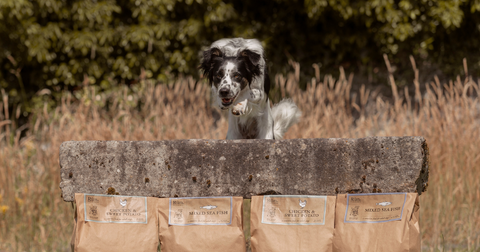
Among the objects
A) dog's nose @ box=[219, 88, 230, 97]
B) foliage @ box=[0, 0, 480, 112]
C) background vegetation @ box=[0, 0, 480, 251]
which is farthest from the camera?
foliage @ box=[0, 0, 480, 112]

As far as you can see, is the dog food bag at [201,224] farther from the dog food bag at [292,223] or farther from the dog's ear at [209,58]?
the dog's ear at [209,58]

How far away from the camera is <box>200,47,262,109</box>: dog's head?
1812 millimetres

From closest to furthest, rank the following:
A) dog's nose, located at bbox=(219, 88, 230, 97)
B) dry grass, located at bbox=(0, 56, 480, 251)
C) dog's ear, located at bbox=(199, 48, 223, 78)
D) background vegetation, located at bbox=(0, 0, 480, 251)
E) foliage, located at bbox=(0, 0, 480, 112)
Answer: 1. dog's nose, located at bbox=(219, 88, 230, 97)
2. dog's ear, located at bbox=(199, 48, 223, 78)
3. dry grass, located at bbox=(0, 56, 480, 251)
4. background vegetation, located at bbox=(0, 0, 480, 251)
5. foliage, located at bbox=(0, 0, 480, 112)

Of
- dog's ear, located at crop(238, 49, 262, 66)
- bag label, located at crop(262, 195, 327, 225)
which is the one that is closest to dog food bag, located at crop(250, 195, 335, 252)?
bag label, located at crop(262, 195, 327, 225)

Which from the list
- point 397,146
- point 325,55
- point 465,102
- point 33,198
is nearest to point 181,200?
point 397,146

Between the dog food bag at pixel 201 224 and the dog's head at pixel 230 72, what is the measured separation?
17.6 inches

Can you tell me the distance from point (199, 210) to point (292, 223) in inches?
16.4

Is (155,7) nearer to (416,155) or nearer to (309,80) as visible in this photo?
(309,80)

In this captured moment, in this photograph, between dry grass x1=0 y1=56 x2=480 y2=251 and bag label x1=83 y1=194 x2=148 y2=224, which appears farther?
dry grass x1=0 y1=56 x2=480 y2=251

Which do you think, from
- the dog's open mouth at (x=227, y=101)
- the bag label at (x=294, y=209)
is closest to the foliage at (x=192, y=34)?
the dog's open mouth at (x=227, y=101)

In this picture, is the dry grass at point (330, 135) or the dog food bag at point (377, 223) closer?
the dog food bag at point (377, 223)

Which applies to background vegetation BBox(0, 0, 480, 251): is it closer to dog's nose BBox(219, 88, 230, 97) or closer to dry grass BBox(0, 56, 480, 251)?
dry grass BBox(0, 56, 480, 251)

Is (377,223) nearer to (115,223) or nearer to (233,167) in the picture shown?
(233,167)

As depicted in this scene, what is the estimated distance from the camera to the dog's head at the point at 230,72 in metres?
1.81
